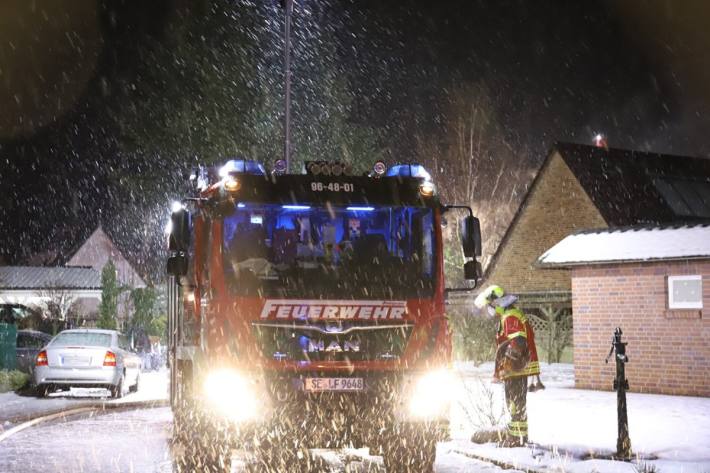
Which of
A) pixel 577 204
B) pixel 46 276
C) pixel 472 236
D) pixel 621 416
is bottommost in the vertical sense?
pixel 621 416

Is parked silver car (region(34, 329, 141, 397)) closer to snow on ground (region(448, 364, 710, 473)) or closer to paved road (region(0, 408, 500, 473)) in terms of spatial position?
paved road (region(0, 408, 500, 473))

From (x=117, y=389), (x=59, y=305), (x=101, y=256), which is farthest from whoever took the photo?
(x=101, y=256)

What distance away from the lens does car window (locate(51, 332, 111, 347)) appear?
17859 millimetres

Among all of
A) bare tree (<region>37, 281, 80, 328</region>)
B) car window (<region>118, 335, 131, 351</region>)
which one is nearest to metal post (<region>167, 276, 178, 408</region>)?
car window (<region>118, 335, 131, 351</region>)

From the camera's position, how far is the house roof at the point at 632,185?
2873 centimetres

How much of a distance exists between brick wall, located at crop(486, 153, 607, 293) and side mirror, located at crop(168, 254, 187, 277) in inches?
827

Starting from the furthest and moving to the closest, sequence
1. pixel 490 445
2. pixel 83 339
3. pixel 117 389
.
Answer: pixel 117 389 < pixel 83 339 < pixel 490 445

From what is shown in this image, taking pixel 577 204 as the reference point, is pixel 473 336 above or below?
below

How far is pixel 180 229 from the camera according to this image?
8.95m

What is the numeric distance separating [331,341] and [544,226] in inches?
897

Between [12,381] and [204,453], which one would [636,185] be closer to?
[12,381]

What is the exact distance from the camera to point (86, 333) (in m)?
18.4

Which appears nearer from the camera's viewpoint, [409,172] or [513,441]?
[409,172]

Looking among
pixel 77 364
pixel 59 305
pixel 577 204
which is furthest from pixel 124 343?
pixel 59 305
